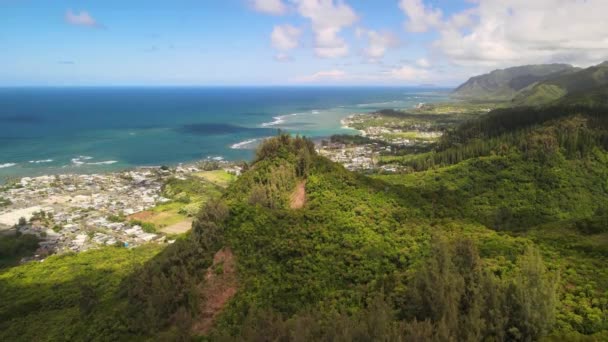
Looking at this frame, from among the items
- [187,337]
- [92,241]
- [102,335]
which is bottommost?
[92,241]

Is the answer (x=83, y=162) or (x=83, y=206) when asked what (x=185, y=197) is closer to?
(x=83, y=206)

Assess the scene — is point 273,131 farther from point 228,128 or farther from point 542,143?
point 542,143

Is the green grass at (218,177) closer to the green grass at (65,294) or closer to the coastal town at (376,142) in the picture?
the coastal town at (376,142)

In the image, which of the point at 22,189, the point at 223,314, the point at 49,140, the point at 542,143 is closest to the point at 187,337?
the point at 223,314

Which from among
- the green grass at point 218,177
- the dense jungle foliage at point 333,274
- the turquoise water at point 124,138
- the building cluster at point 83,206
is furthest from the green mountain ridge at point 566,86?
the building cluster at point 83,206

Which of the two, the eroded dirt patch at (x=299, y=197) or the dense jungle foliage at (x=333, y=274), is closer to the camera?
the dense jungle foliage at (x=333, y=274)
